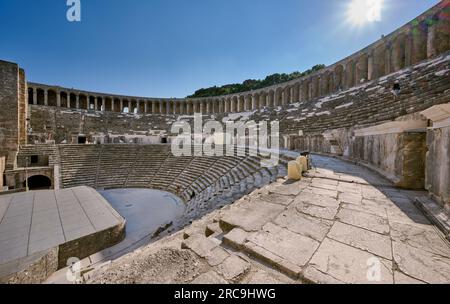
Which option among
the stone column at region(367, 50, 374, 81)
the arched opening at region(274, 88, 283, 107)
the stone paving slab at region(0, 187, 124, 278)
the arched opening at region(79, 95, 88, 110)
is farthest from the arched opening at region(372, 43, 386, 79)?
the arched opening at region(79, 95, 88, 110)

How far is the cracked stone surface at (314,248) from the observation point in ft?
4.76

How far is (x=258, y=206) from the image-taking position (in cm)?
294

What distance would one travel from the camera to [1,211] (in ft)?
19.7

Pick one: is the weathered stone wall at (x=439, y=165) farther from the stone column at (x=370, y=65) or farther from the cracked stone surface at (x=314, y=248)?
the stone column at (x=370, y=65)

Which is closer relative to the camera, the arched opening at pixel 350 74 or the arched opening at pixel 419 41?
the arched opening at pixel 419 41

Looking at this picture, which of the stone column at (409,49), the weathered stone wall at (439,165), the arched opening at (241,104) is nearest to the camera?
the weathered stone wall at (439,165)

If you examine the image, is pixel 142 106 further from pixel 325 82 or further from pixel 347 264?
pixel 347 264

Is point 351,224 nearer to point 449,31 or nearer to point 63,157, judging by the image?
point 63,157

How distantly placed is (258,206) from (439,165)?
119 inches

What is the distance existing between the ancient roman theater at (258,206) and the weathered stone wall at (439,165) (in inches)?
1.2

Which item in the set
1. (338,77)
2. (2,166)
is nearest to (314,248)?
(2,166)

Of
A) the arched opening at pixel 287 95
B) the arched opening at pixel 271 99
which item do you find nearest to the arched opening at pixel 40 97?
the arched opening at pixel 271 99

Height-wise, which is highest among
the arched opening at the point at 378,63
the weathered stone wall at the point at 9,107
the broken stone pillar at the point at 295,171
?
the arched opening at the point at 378,63

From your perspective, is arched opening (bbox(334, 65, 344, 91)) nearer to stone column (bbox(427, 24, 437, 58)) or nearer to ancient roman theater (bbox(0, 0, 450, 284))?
ancient roman theater (bbox(0, 0, 450, 284))
